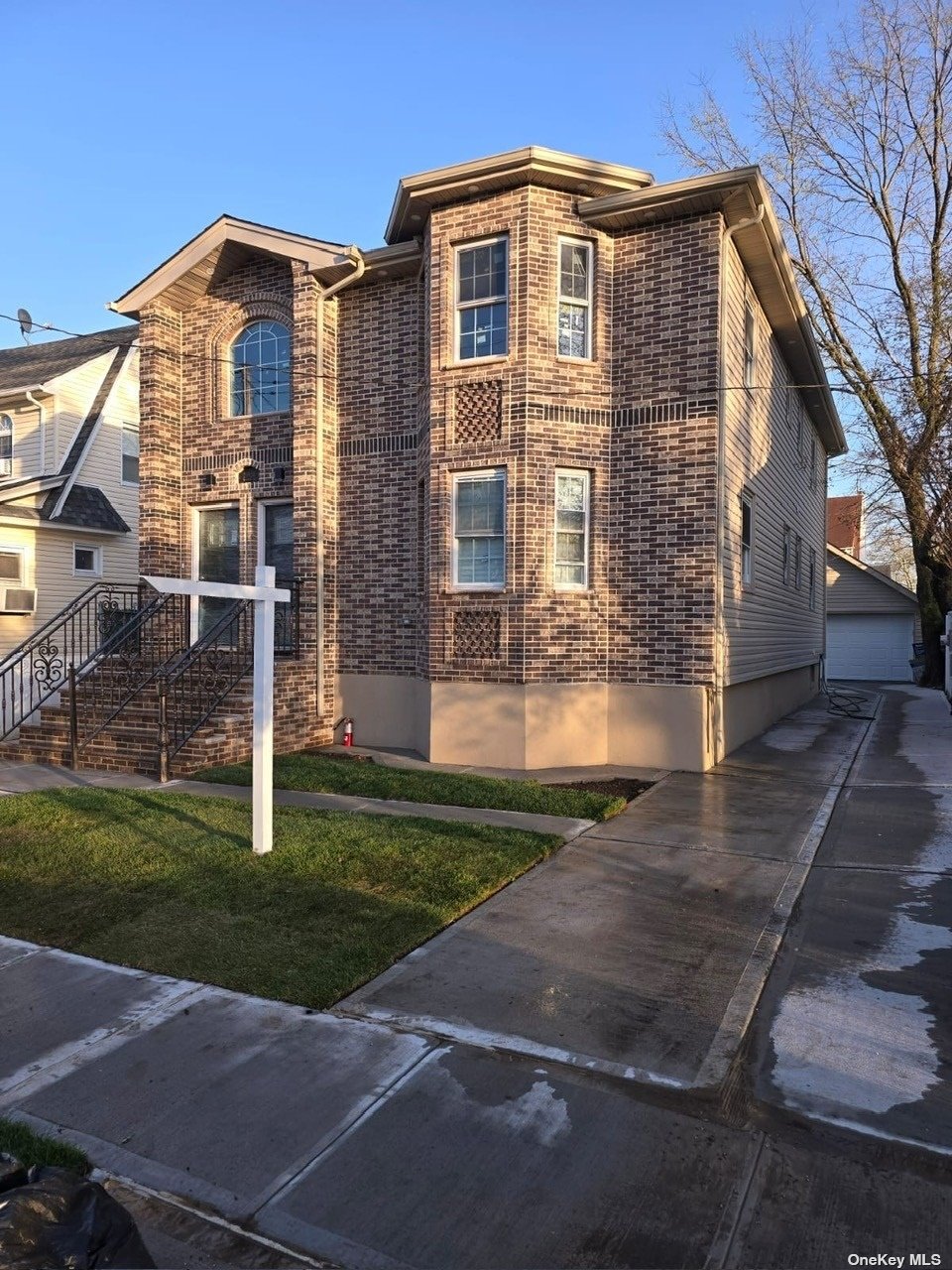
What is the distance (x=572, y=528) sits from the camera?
34.0 ft

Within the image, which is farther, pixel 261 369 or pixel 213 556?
pixel 213 556

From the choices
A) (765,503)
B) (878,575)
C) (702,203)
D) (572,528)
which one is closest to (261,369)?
(572,528)

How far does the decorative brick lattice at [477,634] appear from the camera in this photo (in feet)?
33.3

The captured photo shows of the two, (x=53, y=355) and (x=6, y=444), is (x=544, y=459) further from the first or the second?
(x=53, y=355)

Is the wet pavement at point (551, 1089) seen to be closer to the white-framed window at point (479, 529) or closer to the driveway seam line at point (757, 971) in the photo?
the driveway seam line at point (757, 971)

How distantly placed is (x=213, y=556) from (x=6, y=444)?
383 inches

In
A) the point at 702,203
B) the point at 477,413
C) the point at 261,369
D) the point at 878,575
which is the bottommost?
the point at 878,575

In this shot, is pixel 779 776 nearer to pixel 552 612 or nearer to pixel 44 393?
pixel 552 612

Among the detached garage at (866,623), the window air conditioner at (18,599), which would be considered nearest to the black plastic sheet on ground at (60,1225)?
→ the window air conditioner at (18,599)

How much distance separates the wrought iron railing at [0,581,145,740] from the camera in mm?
11141

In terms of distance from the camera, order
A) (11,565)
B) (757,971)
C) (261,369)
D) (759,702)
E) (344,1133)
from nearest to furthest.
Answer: (344,1133)
(757,971)
(261,369)
(759,702)
(11,565)

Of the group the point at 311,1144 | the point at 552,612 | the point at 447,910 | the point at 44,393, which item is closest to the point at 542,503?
the point at 552,612

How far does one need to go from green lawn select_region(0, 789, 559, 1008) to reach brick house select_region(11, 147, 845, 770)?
3078 millimetres

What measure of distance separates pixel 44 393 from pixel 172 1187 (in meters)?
19.5
